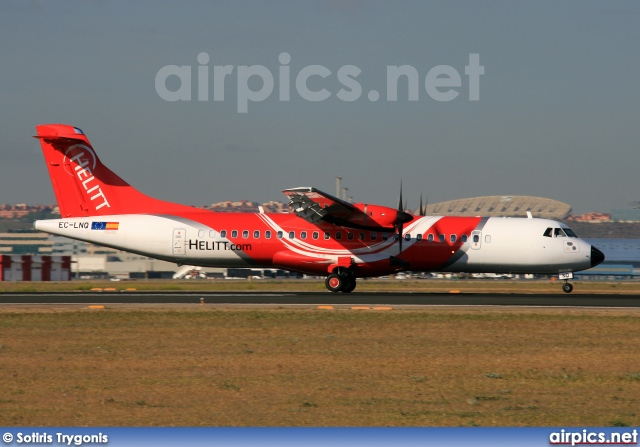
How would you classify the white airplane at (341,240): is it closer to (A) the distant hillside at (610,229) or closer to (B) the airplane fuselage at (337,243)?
(B) the airplane fuselage at (337,243)

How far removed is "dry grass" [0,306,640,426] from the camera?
10719mm

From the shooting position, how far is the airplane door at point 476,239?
31625mm

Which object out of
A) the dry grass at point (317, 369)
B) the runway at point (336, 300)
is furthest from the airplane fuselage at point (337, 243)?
the dry grass at point (317, 369)

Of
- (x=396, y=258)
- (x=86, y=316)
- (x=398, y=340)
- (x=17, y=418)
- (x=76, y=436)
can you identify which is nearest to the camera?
(x=76, y=436)

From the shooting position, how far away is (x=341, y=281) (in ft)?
105

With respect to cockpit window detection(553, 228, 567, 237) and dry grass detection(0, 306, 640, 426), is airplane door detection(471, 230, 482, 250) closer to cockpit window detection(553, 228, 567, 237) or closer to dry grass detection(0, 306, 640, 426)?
cockpit window detection(553, 228, 567, 237)

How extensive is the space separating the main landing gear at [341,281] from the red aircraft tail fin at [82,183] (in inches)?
287

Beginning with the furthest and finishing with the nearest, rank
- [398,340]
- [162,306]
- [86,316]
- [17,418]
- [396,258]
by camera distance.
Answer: [396,258] → [162,306] → [86,316] → [398,340] → [17,418]

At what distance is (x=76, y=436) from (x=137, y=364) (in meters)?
7.46

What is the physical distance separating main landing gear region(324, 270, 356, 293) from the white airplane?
4cm

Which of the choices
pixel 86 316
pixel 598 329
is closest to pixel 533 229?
pixel 598 329

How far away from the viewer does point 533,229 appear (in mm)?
32000

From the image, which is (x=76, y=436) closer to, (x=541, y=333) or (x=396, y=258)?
(x=541, y=333)

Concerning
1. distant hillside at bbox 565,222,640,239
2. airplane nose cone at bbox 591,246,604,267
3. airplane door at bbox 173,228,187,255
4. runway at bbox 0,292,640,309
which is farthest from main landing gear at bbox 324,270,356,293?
distant hillside at bbox 565,222,640,239
